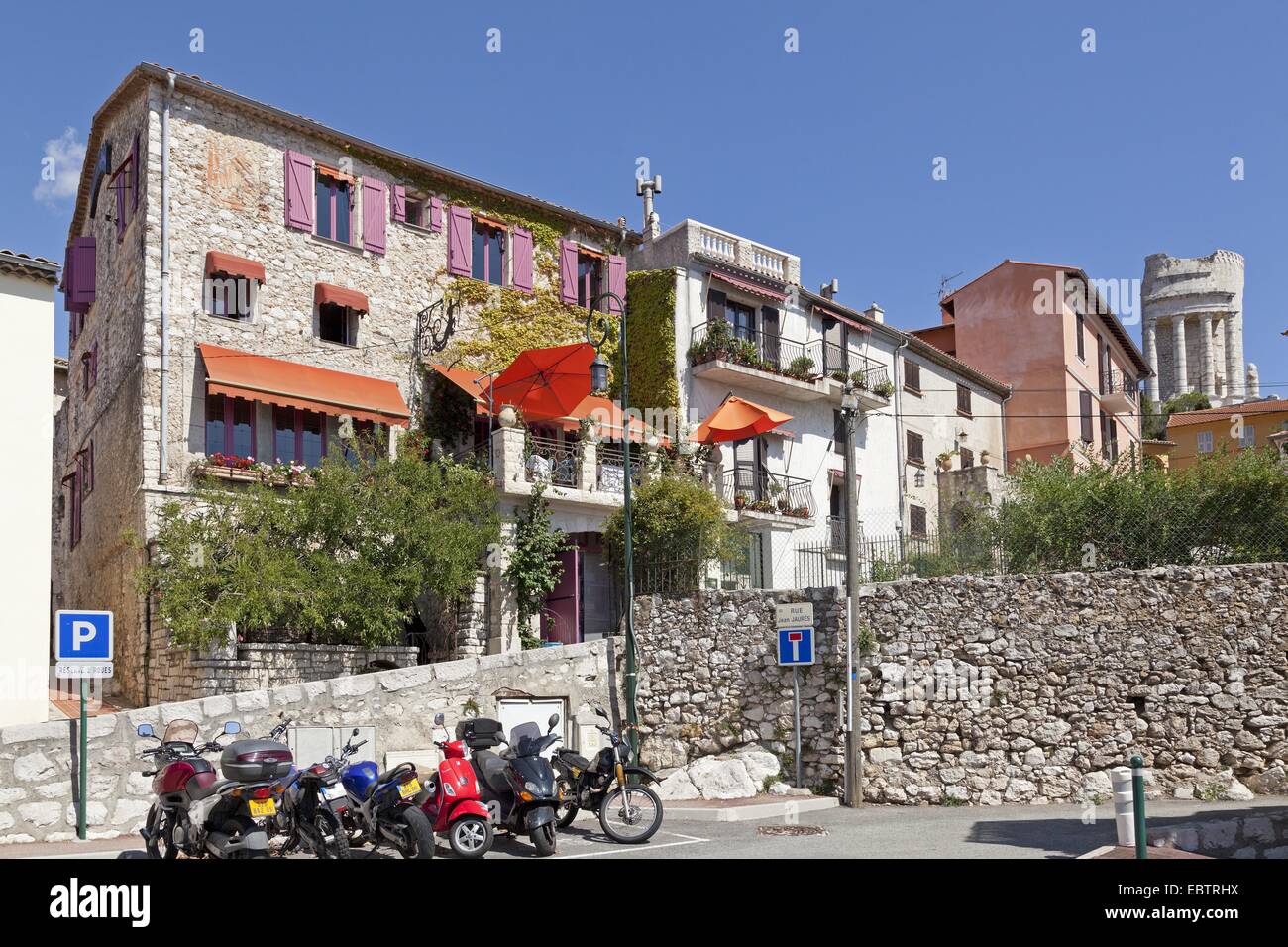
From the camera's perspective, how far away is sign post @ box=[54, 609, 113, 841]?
12.2 metres

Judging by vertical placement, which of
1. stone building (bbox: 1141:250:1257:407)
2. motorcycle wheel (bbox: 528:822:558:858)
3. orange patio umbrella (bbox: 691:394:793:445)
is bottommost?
motorcycle wheel (bbox: 528:822:558:858)

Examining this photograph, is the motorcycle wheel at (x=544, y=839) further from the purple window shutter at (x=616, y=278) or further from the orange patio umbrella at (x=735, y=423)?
the purple window shutter at (x=616, y=278)

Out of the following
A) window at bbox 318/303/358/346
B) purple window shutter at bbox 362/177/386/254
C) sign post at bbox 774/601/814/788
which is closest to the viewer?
sign post at bbox 774/601/814/788

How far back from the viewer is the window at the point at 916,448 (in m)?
33.5

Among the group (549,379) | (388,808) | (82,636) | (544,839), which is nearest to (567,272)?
(549,379)

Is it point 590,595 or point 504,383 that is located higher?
point 504,383

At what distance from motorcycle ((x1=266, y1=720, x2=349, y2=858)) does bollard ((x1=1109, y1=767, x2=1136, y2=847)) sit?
22.8ft

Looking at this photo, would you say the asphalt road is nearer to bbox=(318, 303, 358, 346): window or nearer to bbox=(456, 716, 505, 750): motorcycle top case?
bbox=(456, 716, 505, 750): motorcycle top case

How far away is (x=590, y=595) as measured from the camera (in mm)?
24297

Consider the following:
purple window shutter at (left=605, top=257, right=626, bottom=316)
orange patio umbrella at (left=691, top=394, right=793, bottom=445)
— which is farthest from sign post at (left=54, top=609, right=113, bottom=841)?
purple window shutter at (left=605, top=257, right=626, bottom=316)

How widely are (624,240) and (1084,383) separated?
19.5 m

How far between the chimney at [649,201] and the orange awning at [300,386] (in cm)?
893
